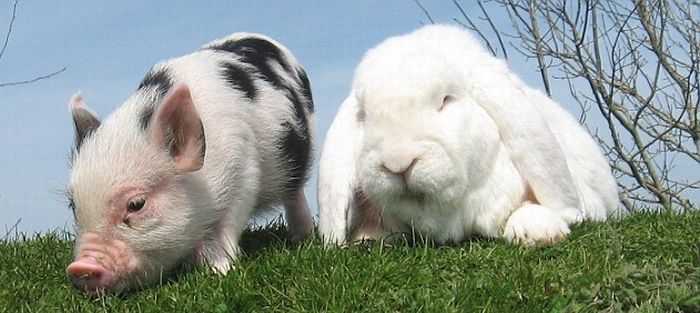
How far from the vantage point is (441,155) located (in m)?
6.17

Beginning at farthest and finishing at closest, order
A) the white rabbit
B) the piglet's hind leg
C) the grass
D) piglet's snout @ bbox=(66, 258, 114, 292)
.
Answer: the piglet's hind leg < the white rabbit < piglet's snout @ bbox=(66, 258, 114, 292) < the grass

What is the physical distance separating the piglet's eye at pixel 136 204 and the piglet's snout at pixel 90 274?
1.21ft

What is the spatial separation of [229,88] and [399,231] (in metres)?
1.52

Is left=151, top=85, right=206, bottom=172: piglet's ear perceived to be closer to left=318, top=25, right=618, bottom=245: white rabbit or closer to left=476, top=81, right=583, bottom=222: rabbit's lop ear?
left=318, top=25, right=618, bottom=245: white rabbit

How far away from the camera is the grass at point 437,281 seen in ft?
18.0

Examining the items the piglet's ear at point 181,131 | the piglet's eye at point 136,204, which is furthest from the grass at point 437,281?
the piglet's ear at point 181,131

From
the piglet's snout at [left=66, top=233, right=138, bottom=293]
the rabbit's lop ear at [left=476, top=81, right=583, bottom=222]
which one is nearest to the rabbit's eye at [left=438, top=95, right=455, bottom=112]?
the rabbit's lop ear at [left=476, top=81, right=583, bottom=222]

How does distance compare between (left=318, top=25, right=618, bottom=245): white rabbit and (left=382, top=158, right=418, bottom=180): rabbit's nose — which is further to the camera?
(left=318, top=25, right=618, bottom=245): white rabbit

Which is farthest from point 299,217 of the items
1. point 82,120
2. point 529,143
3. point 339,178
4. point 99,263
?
point 99,263

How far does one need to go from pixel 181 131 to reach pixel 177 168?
0.23 meters

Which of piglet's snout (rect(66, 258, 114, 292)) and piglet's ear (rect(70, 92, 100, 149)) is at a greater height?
piglet's ear (rect(70, 92, 100, 149))

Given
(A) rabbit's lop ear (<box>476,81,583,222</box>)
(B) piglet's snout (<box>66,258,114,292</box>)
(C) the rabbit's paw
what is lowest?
(B) piglet's snout (<box>66,258,114,292</box>)

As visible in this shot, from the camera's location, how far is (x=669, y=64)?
1369 centimetres

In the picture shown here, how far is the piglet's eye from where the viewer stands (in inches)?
237
